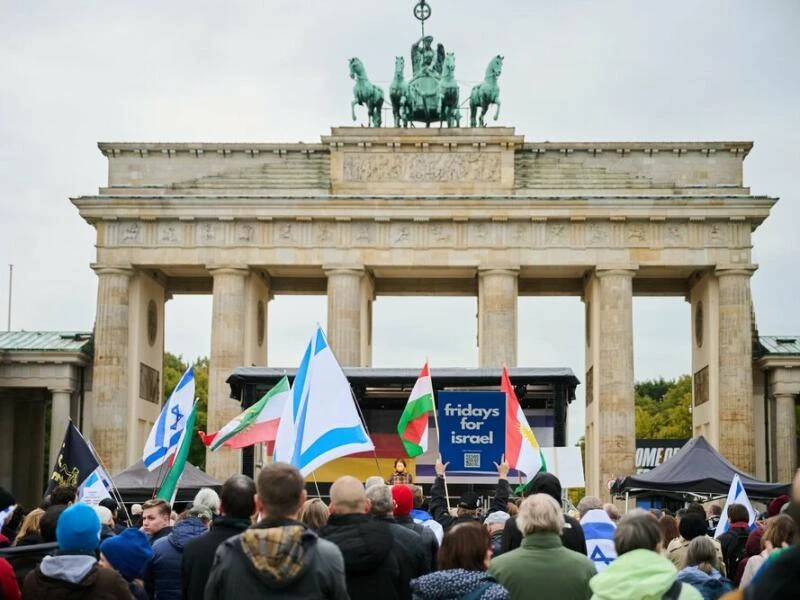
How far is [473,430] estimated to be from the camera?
74.4 ft

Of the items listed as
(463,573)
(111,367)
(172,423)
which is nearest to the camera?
(463,573)

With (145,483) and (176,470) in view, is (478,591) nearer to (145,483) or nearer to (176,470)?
(176,470)

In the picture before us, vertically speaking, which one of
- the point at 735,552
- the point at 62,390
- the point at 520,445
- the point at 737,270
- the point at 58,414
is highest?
the point at 737,270

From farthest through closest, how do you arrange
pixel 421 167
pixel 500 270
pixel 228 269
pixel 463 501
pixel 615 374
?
pixel 421 167 → pixel 228 269 → pixel 500 270 → pixel 615 374 → pixel 463 501

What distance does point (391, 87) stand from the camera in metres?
57.2

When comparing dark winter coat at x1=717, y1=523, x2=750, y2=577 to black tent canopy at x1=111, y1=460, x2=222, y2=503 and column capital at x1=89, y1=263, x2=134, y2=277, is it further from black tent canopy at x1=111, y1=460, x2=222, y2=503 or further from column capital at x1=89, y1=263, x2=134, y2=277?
column capital at x1=89, y1=263, x2=134, y2=277

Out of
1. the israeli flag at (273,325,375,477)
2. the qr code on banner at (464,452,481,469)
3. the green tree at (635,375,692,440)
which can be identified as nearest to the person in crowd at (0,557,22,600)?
the israeli flag at (273,325,375,477)

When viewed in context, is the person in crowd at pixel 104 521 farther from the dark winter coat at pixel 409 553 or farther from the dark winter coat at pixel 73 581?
the dark winter coat at pixel 73 581

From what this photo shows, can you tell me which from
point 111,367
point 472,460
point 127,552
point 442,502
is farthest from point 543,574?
point 111,367

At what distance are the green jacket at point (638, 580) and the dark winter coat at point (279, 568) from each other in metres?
1.38

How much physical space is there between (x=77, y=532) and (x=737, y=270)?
49.4m

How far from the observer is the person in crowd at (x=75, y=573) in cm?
778

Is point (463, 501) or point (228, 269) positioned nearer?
point (463, 501)

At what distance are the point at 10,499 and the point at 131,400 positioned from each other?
1735 inches
